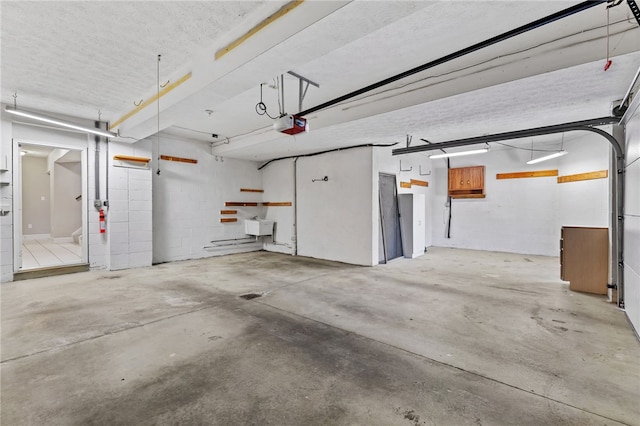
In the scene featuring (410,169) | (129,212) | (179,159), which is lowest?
(129,212)

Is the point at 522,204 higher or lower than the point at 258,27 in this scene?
lower

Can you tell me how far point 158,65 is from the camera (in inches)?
130

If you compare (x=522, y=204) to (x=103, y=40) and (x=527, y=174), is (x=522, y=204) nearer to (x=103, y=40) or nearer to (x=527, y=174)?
(x=527, y=174)

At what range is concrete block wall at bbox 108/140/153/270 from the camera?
5.65m

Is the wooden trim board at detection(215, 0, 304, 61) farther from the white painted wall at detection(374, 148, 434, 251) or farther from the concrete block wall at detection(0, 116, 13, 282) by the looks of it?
the concrete block wall at detection(0, 116, 13, 282)

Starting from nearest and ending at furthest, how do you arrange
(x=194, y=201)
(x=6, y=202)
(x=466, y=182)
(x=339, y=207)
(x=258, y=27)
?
1. (x=258, y=27)
2. (x=6, y=202)
3. (x=339, y=207)
4. (x=194, y=201)
5. (x=466, y=182)

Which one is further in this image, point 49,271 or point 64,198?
point 64,198

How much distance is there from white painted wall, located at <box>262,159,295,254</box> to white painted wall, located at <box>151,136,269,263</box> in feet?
1.95

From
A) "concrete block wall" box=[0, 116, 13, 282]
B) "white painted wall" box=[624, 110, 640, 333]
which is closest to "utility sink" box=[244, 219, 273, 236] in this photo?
"concrete block wall" box=[0, 116, 13, 282]

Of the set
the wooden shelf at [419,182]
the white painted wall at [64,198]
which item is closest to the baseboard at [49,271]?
Result: the white painted wall at [64,198]

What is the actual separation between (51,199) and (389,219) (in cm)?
1068

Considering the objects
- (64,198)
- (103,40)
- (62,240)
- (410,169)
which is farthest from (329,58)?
(62,240)

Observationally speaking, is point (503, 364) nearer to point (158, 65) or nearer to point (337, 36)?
point (337, 36)

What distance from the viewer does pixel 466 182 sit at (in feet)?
28.4
